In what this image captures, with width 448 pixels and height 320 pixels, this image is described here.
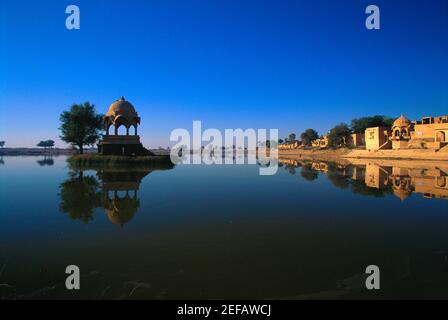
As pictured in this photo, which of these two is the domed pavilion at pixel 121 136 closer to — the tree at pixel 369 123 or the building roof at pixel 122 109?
the building roof at pixel 122 109

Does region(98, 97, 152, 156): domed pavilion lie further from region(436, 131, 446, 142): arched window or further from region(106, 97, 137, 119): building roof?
region(436, 131, 446, 142): arched window

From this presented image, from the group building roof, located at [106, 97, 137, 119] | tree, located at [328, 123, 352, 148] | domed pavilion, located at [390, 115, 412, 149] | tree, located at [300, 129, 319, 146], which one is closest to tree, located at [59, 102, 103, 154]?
building roof, located at [106, 97, 137, 119]

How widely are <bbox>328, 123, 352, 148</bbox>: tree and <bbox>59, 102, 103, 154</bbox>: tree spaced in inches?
2107

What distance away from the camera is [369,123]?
67.0 metres

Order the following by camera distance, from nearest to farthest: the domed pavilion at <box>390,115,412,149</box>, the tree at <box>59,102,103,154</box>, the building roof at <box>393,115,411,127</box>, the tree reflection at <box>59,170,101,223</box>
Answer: the tree reflection at <box>59,170,101,223</box>
the tree at <box>59,102,103,154</box>
the domed pavilion at <box>390,115,412,149</box>
the building roof at <box>393,115,411,127</box>

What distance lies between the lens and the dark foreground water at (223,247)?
164 inches

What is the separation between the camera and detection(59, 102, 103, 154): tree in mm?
35906

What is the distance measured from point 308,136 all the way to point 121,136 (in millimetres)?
83151

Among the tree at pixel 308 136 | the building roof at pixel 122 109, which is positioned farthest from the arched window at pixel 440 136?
the tree at pixel 308 136

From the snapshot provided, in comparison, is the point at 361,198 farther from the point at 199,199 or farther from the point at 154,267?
the point at 154,267

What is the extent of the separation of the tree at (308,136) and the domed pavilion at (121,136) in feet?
259

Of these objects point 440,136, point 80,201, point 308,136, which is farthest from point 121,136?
point 308,136

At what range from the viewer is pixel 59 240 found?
6.29 meters
